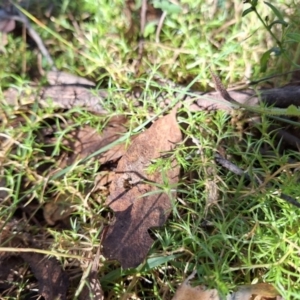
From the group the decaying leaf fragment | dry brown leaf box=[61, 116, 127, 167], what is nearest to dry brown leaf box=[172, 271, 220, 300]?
the decaying leaf fragment

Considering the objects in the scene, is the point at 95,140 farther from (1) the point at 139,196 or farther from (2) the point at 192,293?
(2) the point at 192,293

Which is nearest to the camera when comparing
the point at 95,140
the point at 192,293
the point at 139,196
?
the point at 192,293

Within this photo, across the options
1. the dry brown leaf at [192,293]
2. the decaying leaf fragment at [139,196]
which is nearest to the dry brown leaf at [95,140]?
the decaying leaf fragment at [139,196]

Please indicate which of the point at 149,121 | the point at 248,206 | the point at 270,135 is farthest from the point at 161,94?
the point at 248,206

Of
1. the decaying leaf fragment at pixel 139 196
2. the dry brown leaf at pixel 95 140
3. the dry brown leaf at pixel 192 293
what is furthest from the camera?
the dry brown leaf at pixel 95 140

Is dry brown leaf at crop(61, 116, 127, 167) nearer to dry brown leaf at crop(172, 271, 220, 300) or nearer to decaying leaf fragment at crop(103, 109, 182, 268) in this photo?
decaying leaf fragment at crop(103, 109, 182, 268)

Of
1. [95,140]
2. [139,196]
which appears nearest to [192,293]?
[139,196]

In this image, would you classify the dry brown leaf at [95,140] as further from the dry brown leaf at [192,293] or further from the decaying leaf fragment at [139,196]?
the dry brown leaf at [192,293]

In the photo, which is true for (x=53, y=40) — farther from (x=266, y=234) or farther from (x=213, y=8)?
(x=266, y=234)
